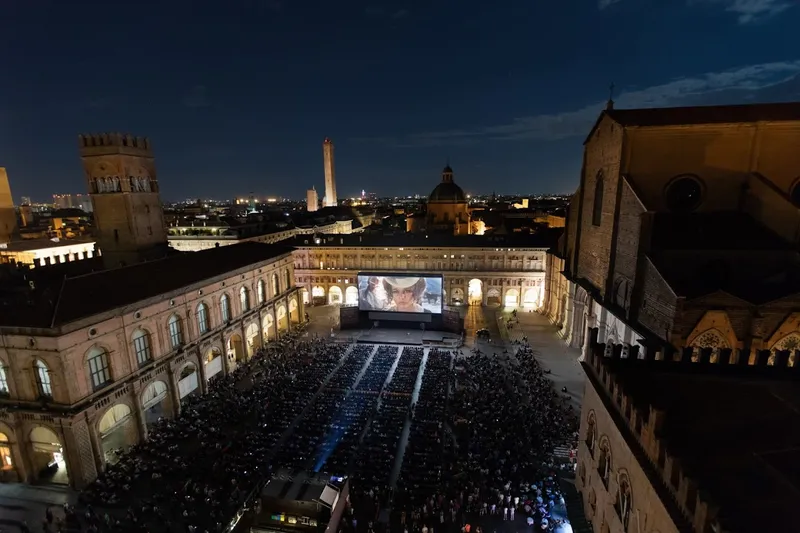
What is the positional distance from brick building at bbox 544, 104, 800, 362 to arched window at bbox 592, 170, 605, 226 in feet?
3.67

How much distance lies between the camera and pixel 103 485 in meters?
23.7

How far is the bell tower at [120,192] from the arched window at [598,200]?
157 ft

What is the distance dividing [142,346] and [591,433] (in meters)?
30.2

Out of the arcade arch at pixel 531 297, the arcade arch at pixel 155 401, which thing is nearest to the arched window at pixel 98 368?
the arcade arch at pixel 155 401

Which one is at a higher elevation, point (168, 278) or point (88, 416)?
point (168, 278)

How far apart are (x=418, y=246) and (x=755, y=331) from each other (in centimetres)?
3963

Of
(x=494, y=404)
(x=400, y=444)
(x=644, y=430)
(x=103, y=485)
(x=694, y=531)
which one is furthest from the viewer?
(x=494, y=404)

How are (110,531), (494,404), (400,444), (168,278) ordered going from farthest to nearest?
(168,278)
(494,404)
(400,444)
(110,531)

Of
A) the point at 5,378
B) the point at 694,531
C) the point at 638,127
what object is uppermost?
the point at 638,127

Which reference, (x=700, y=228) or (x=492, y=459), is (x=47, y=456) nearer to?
(x=492, y=459)

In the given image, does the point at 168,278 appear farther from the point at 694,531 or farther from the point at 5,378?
the point at 694,531

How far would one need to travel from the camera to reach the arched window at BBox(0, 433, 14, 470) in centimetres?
2520

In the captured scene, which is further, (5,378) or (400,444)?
(400,444)

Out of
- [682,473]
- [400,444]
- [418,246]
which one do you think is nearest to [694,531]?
[682,473]
